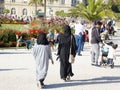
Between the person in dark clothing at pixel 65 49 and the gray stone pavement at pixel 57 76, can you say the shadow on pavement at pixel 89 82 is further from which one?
the person in dark clothing at pixel 65 49

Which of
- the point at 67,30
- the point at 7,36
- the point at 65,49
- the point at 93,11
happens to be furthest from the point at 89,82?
the point at 93,11

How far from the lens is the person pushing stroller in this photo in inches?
736

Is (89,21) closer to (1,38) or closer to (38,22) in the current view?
(38,22)

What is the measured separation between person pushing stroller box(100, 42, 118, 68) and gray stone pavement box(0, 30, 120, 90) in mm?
357

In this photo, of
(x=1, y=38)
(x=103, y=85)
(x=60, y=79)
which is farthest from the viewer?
(x=1, y=38)

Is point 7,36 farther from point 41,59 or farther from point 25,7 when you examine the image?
point 25,7

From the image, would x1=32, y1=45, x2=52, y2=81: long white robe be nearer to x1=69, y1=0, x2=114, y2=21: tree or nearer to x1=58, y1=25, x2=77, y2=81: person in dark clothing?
x1=58, y1=25, x2=77, y2=81: person in dark clothing

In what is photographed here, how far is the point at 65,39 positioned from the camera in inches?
589

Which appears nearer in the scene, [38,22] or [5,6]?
[38,22]

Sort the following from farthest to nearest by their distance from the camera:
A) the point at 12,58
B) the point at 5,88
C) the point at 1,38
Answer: the point at 1,38 → the point at 12,58 → the point at 5,88

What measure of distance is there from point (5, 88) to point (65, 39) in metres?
2.71

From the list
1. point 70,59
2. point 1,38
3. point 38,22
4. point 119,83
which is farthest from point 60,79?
point 38,22

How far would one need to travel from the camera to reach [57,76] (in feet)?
52.2

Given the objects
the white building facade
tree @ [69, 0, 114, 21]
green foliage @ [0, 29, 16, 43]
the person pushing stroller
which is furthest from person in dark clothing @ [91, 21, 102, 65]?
the white building facade
